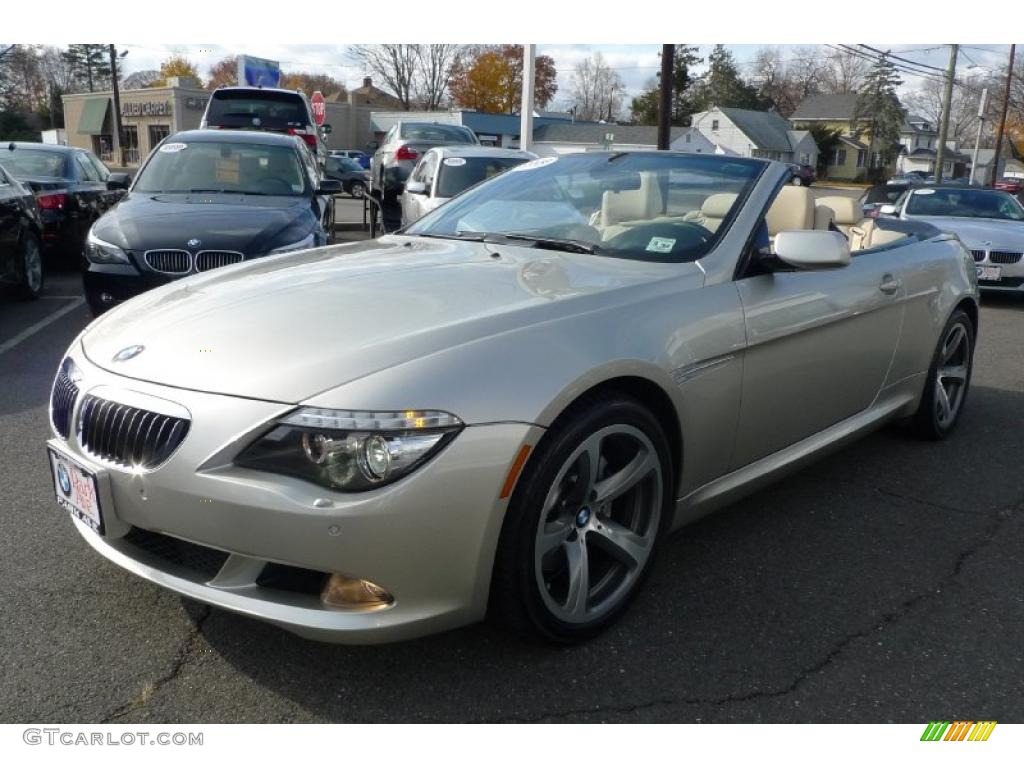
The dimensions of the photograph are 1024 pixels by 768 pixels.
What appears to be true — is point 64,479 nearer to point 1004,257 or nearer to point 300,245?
point 300,245

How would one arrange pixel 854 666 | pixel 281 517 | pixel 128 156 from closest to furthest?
pixel 281 517 → pixel 854 666 → pixel 128 156

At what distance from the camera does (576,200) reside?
12.3 feet

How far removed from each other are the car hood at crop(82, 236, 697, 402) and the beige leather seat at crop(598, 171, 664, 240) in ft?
1.12

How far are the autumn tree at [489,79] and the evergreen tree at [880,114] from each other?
127 feet

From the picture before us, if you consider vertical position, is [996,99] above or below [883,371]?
above

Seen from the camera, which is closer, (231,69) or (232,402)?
(232,402)

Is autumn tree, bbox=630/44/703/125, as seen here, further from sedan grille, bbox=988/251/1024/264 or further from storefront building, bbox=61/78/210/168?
sedan grille, bbox=988/251/1024/264

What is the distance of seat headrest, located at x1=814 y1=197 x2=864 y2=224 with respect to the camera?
194 inches

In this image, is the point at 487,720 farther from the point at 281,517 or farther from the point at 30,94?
the point at 30,94

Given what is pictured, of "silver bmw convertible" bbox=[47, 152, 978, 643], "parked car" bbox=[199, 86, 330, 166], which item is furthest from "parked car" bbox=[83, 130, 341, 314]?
"parked car" bbox=[199, 86, 330, 166]

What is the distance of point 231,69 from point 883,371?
87810 mm

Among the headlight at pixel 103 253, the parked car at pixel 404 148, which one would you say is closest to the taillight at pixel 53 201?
the headlight at pixel 103 253

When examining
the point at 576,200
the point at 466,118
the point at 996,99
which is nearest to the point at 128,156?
the point at 466,118

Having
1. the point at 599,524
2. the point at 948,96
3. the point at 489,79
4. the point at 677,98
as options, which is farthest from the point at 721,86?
the point at 599,524
